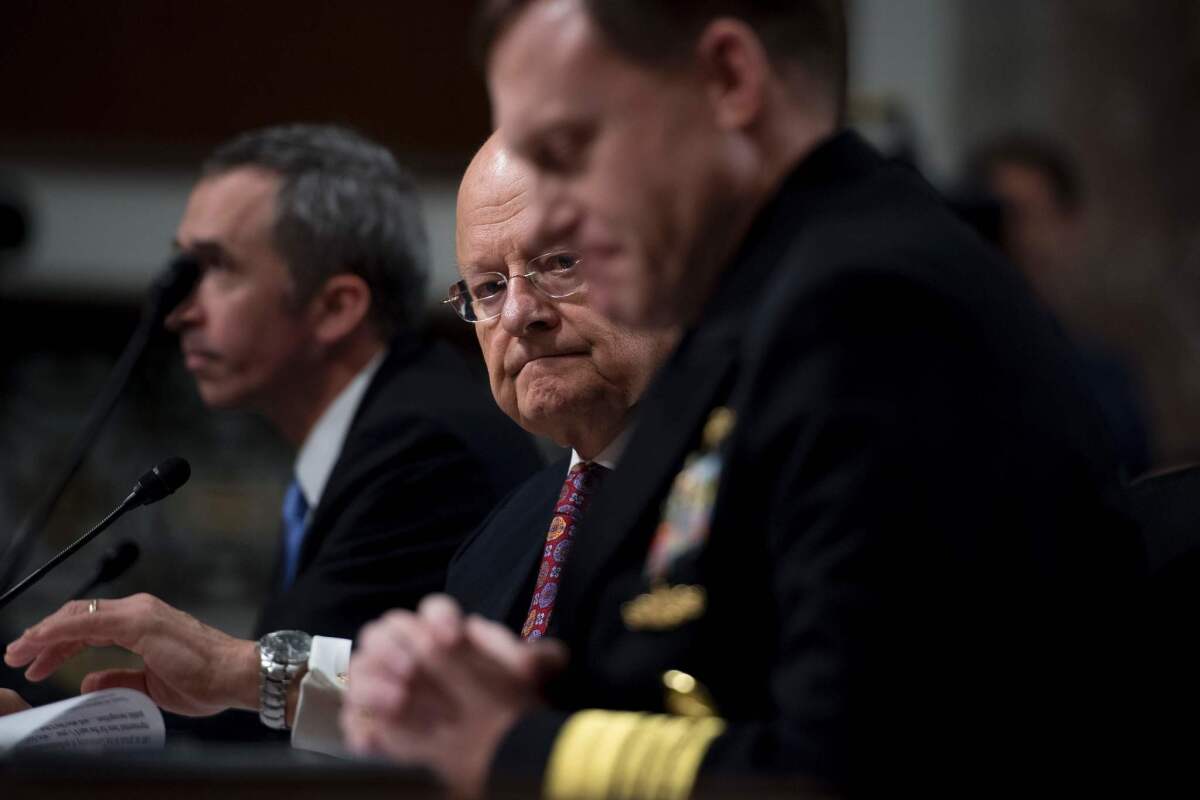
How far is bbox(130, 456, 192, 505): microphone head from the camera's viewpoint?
2.25 metres

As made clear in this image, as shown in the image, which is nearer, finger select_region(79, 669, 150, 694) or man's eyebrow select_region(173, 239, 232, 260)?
finger select_region(79, 669, 150, 694)

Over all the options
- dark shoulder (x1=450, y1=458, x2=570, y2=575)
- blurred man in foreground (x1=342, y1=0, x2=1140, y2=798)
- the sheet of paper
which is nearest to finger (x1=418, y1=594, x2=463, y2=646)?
blurred man in foreground (x1=342, y1=0, x2=1140, y2=798)

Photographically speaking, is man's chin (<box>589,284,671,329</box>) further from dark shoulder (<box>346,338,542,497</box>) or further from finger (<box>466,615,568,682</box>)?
dark shoulder (<box>346,338,542,497</box>)

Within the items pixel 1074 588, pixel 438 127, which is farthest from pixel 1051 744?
pixel 438 127

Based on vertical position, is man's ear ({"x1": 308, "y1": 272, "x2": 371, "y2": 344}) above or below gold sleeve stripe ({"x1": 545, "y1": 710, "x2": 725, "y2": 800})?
above

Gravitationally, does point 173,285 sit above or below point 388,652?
above

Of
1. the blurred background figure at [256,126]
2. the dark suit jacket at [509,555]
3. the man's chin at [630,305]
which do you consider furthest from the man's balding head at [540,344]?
the blurred background figure at [256,126]

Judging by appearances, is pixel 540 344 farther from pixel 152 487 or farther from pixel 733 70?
pixel 733 70

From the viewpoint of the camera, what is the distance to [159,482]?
7.40ft

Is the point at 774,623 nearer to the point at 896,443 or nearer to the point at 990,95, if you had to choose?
the point at 896,443

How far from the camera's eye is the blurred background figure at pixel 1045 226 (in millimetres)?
4785

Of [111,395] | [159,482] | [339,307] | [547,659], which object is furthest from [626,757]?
[339,307]

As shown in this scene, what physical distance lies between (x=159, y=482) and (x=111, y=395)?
613mm

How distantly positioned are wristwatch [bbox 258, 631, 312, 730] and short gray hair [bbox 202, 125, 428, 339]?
1.24 metres
